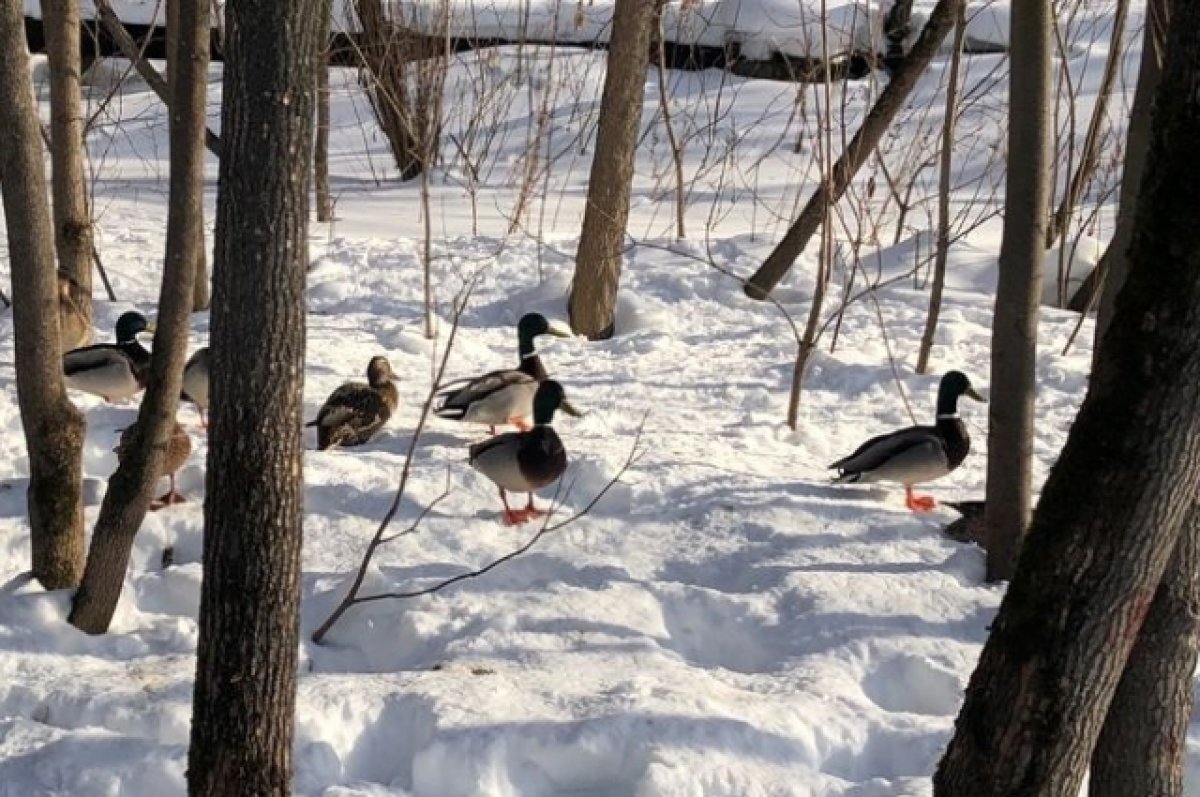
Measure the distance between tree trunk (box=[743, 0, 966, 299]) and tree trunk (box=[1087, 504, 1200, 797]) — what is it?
5.10 m

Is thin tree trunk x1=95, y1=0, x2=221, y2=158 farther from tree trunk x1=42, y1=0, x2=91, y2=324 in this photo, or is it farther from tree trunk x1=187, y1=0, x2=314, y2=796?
tree trunk x1=187, y1=0, x2=314, y2=796

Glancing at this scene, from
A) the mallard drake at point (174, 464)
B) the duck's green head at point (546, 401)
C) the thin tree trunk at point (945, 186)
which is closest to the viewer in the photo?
the mallard drake at point (174, 464)

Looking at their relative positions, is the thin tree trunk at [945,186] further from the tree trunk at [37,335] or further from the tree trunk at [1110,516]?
the tree trunk at [1110,516]

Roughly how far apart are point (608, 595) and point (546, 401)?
1.53m

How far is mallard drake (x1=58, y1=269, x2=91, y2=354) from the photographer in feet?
28.1

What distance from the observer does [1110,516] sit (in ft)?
9.44

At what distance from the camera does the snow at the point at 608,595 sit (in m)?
4.62

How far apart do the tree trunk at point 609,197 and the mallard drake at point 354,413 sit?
8.87 ft

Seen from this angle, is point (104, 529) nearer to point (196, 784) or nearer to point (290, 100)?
point (196, 784)

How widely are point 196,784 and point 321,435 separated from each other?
3.64 metres

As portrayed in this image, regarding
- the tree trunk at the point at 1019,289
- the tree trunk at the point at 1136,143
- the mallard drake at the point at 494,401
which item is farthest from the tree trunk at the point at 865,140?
the tree trunk at the point at 1019,289

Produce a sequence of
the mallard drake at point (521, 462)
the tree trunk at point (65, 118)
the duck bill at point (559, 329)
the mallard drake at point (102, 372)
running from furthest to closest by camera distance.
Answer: the duck bill at point (559, 329) < the mallard drake at point (102, 372) < the tree trunk at point (65, 118) < the mallard drake at point (521, 462)

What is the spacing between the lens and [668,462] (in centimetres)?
697

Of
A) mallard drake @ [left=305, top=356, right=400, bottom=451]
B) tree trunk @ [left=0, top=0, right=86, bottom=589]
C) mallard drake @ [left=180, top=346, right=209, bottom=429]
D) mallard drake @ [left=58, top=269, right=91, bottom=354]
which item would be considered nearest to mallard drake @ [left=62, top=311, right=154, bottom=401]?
mallard drake @ [left=180, top=346, right=209, bottom=429]
